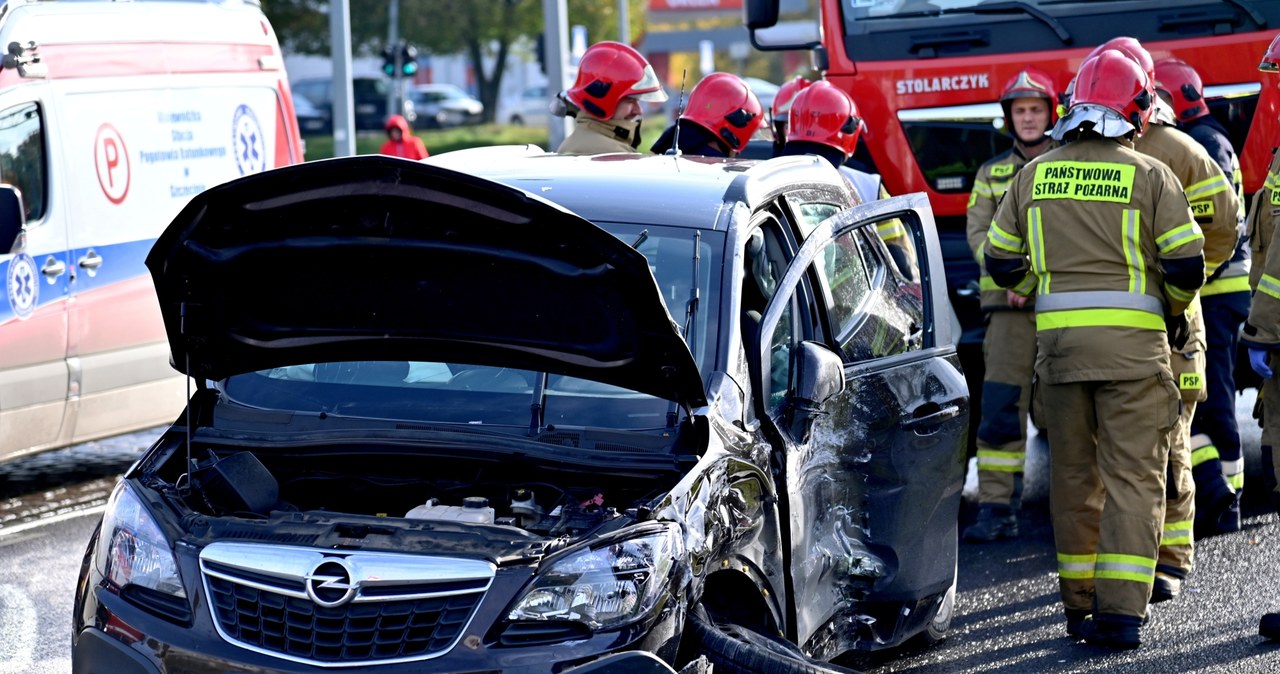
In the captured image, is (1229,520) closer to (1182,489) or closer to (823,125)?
(1182,489)

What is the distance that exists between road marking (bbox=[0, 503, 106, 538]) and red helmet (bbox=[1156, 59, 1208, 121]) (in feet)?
18.2

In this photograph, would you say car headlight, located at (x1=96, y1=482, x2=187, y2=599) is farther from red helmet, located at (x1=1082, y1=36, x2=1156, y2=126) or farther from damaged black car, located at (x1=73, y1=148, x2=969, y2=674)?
red helmet, located at (x1=1082, y1=36, x2=1156, y2=126)

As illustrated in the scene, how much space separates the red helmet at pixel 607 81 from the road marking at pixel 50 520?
307 cm

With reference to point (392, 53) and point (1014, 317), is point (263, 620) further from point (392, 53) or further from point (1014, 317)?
point (392, 53)

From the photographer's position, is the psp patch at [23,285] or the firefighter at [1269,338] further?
the psp patch at [23,285]

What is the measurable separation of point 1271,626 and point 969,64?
410cm

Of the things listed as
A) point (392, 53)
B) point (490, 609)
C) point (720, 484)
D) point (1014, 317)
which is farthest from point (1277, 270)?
point (392, 53)

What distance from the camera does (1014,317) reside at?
800cm

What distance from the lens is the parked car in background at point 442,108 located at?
2124 inches

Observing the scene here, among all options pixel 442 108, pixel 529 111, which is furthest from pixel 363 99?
pixel 529 111

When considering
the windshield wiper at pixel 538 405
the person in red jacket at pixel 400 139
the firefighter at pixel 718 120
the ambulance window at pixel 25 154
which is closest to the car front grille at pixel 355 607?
the windshield wiper at pixel 538 405

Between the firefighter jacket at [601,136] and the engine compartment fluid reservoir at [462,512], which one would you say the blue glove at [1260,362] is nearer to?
the firefighter jacket at [601,136]

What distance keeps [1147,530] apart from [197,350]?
3419mm

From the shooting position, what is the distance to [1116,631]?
6.12 meters
